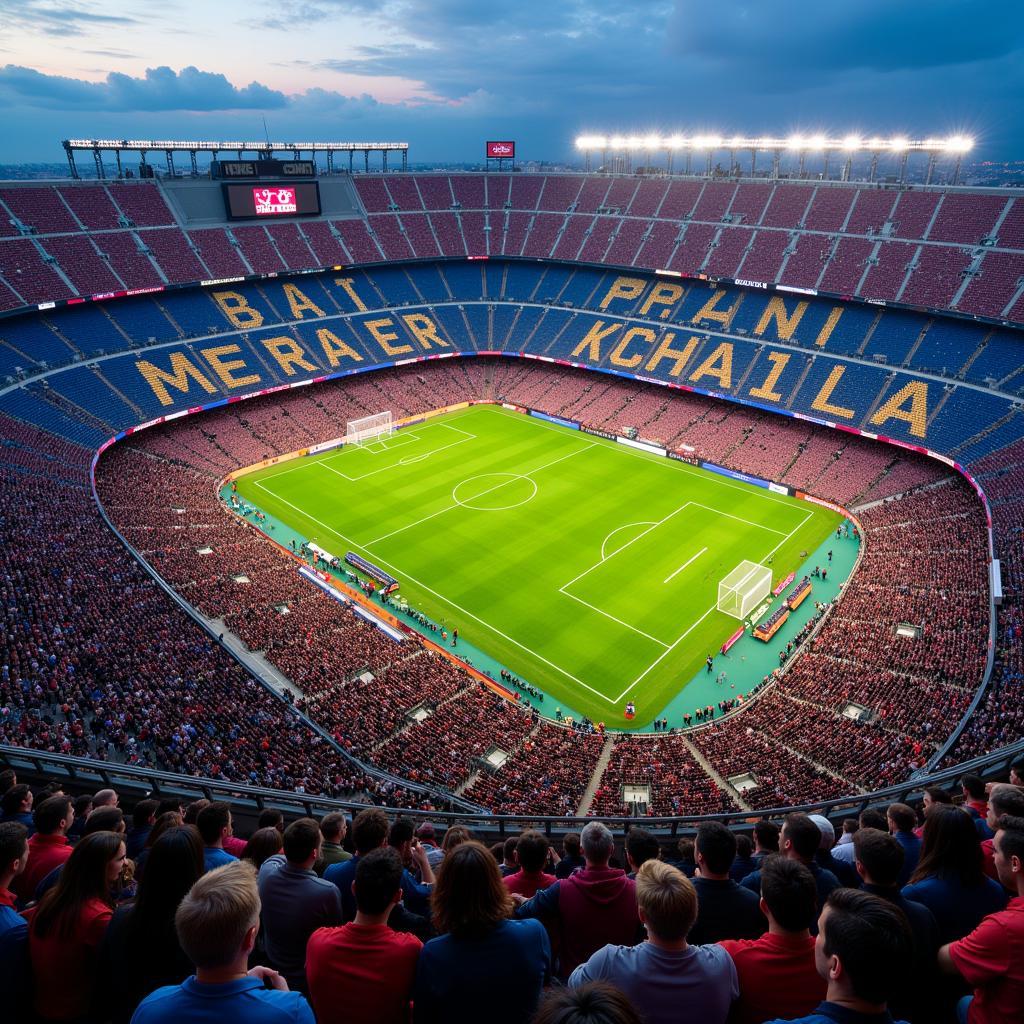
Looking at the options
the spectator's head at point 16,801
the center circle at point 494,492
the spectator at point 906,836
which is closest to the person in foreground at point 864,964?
the spectator at point 906,836

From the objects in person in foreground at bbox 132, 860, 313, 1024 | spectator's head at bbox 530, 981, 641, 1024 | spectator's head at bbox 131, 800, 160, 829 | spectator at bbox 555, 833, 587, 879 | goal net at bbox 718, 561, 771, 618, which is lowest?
spectator at bbox 555, 833, 587, 879

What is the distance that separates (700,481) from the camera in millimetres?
54344

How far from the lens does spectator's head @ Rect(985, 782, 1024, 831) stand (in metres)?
8.09

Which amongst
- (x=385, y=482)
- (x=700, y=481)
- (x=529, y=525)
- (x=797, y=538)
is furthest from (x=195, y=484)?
(x=797, y=538)

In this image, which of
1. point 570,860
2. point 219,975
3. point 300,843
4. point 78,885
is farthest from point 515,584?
point 219,975

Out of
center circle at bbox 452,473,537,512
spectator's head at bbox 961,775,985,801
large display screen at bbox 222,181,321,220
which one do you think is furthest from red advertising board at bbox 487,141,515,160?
spectator's head at bbox 961,775,985,801

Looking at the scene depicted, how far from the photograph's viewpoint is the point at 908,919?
19.3 ft

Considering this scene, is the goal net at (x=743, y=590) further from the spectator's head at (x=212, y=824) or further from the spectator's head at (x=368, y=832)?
the spectator's head at (x=212, y=824)

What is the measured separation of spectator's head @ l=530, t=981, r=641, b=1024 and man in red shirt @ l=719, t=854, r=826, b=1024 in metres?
2.34

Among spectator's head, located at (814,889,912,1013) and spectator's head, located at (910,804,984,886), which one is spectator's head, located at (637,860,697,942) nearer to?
spectator's head, located at (814,889,912,1013)

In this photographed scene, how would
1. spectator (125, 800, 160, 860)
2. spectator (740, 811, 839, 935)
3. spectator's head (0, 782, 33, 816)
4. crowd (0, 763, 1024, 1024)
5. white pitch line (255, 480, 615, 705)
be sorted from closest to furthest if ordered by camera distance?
crowd (0, 763, 1024, 1024) < spectator (740, 811, 839, 935) < spectator (125, 800, 160, 860) < spectator's head (0, 782, 33, 816) < white pitch line (255, 480, 615, 705)

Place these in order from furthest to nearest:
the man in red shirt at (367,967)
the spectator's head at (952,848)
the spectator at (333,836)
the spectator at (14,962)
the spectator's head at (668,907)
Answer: the spectator at (333,836)
the spectator's head at (952,848)
the spectator at (14,962)
the man in red shirt at (367,967)
the spectator's head at (668,907)

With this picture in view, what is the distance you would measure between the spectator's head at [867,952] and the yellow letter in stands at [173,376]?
198 feet

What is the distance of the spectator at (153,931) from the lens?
17.0 feet
